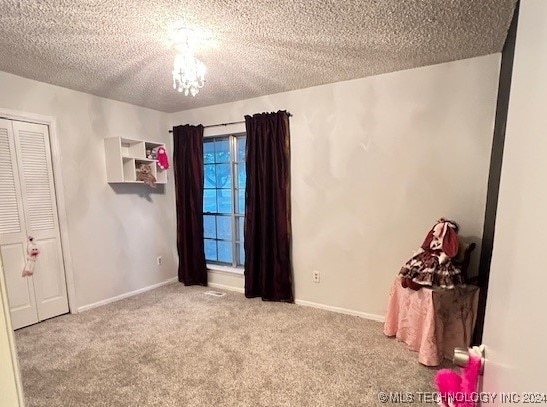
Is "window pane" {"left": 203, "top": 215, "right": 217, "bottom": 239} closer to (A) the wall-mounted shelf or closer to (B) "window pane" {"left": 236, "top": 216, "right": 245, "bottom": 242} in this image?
(B) "window pane" {"left": 236, "top": 216, "right": 245, "bottom": 242}

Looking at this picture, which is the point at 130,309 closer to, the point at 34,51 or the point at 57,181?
the point at 57,181

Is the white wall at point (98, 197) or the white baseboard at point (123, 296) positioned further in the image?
the white baseboard at point (123, 296)

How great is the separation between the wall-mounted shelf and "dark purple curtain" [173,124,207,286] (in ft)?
1.00

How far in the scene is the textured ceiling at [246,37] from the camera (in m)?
1.58

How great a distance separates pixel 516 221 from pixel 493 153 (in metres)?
2.14

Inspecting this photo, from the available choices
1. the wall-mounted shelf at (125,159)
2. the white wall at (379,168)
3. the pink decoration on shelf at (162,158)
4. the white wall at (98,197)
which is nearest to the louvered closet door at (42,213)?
the white wall at (98,197)

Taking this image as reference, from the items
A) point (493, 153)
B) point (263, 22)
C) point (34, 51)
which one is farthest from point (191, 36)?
point (493, 153)

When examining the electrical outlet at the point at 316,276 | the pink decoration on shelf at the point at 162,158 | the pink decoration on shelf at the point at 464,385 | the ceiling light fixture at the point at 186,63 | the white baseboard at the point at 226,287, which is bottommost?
the white baseboard at the point at 226,287

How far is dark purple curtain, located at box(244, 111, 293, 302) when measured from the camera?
10.2ft

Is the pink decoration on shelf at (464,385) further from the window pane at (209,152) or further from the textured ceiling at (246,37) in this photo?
the window pane at (209,152)

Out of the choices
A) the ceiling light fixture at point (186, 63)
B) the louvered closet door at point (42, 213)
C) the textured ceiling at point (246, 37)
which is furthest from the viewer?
the louvered closet door at point (42, 213)

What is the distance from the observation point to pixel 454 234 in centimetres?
216

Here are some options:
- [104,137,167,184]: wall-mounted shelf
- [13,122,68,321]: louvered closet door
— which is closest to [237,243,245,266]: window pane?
[104,137,167,184]: wall-mounted shelf

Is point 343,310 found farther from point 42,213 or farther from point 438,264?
point 42,213
